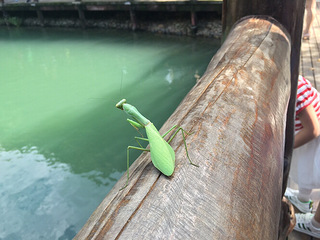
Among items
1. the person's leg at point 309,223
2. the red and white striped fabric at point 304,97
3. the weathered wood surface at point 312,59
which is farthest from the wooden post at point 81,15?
the person's leg at point 309,223

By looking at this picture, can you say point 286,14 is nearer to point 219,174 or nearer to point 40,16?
point 219,174

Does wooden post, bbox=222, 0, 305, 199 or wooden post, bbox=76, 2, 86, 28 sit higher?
wooden post, bbox=222, 0, 305, 199

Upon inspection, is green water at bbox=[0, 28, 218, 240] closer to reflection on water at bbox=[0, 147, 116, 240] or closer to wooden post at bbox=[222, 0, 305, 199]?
reflection on water at bbox=[0, 147, 116, 240]

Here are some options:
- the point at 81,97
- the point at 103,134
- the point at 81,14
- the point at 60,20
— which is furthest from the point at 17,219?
the point at 60,20

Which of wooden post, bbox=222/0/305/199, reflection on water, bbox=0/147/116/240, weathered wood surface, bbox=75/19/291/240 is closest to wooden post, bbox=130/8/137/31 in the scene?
reflection on water, bbox=0/147/116/240

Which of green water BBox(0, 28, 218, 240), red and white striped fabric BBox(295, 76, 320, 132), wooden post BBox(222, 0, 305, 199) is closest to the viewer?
wooden post BBox(222, 0, 305, 199)

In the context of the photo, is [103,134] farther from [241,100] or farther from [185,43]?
[185,43]
